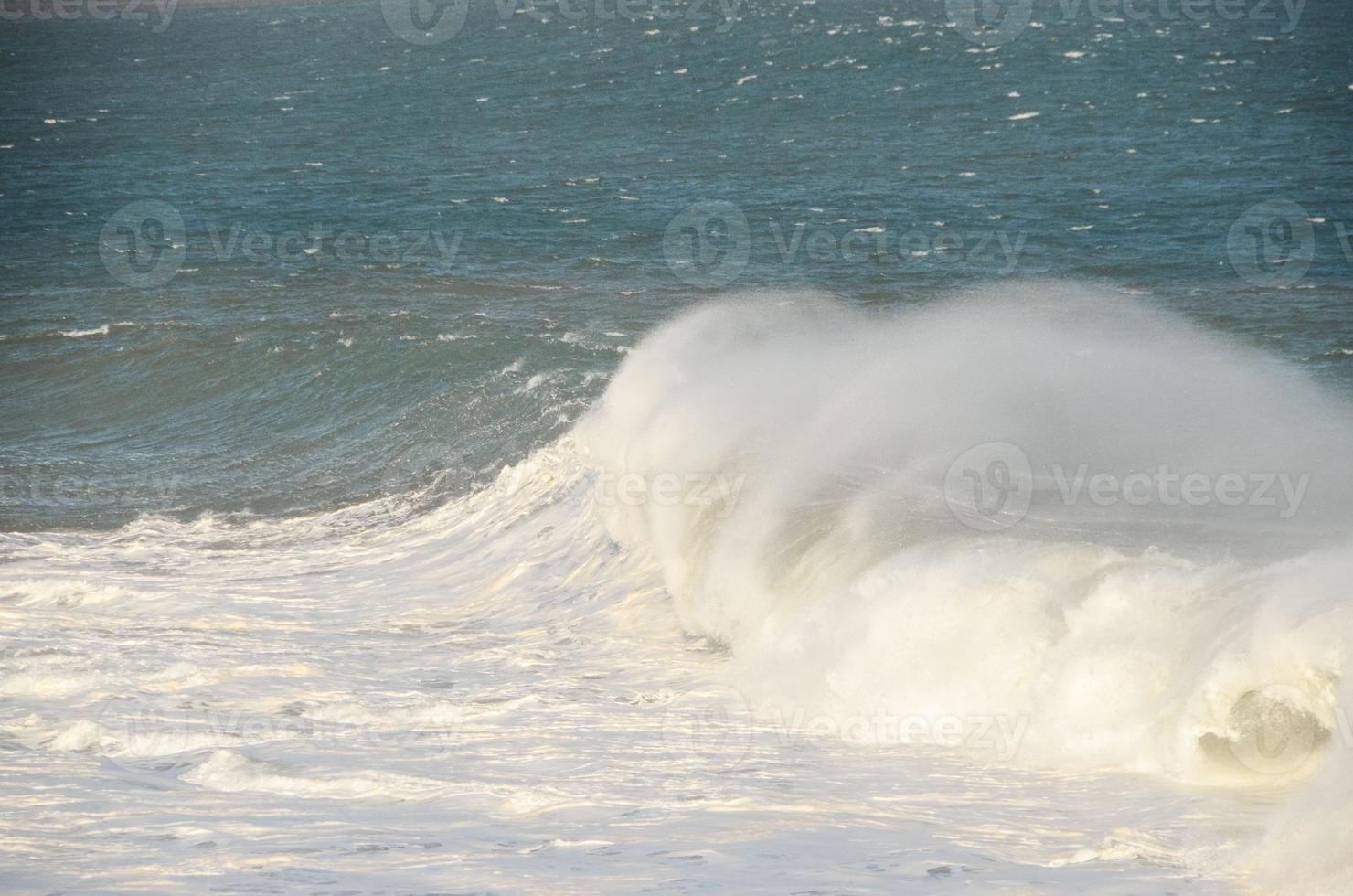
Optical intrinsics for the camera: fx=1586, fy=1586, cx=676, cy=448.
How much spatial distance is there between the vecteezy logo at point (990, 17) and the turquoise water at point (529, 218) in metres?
1.97

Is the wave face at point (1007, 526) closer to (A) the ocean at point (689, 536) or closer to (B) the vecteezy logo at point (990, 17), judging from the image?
(A) the ocean at point (689, 536)

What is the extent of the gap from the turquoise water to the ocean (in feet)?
0.59

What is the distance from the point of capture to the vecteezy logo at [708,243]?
95.6 ft

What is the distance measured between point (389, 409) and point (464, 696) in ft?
32.4

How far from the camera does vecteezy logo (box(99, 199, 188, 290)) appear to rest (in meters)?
29.8

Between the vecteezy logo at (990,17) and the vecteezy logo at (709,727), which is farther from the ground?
the vecteezy logo at (990,17)

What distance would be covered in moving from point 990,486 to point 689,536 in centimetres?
258
